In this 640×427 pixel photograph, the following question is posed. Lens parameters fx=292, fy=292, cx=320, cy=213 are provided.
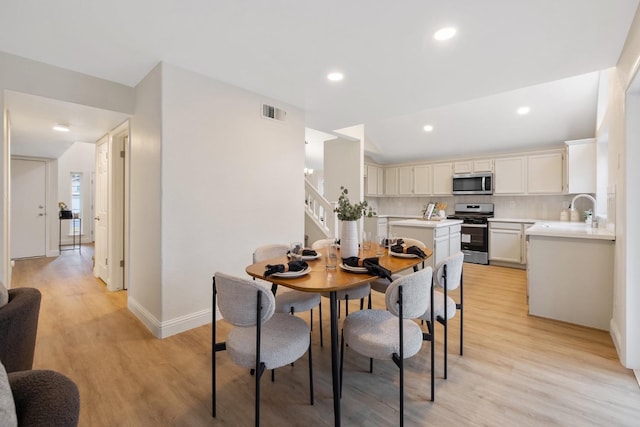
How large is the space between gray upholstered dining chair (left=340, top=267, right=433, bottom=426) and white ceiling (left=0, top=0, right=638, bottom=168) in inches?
66.1

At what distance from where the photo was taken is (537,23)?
6.43 feet

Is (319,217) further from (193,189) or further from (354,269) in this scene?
(354,269)

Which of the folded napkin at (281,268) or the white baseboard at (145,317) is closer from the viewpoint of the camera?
the folded napkin at (281,268)

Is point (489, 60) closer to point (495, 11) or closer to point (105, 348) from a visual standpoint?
point (495, 11)

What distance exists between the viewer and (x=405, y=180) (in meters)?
7.05

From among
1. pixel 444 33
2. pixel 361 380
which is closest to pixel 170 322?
pixel 361 380

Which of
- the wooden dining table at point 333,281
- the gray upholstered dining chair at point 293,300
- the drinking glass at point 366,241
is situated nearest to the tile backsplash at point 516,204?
the drinking glass at point 366,241

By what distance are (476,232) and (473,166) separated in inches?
55.1

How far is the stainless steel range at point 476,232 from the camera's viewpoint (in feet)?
18.3

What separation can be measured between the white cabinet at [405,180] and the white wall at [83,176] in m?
8.13

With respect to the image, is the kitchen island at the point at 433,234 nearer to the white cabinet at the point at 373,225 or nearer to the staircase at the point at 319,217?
the staircase at the point at 319,217

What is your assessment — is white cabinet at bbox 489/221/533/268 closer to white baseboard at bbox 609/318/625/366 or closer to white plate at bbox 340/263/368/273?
white baseboard at bbox 609/318/625/366

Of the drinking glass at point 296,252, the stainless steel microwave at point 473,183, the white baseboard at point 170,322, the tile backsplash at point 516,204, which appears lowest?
the white baseboard at point 170,322

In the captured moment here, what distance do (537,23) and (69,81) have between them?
3.82 m
